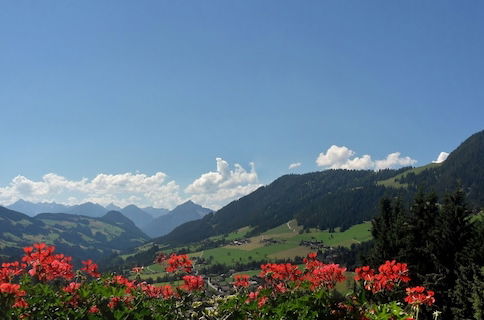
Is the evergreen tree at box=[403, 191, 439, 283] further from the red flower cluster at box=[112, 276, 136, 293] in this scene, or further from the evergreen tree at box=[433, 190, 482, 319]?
the red flower cluster at box=[112, 276, 136, 293]

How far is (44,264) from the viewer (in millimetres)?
7309

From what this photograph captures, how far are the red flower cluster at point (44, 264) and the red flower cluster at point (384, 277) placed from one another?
20.4 feet

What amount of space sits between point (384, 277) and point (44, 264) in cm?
687

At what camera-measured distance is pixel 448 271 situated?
3334 centimetres

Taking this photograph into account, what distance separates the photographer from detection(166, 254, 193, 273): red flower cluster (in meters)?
8.33

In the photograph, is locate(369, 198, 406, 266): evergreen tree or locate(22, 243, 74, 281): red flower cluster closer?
locate(22, 243, 74, 281): red flower cluster

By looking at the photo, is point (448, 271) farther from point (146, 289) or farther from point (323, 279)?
point (146, 289)

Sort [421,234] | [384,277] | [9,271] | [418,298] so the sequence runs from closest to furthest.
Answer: [9,271]
[418,298]
[384,277]
[421,234]

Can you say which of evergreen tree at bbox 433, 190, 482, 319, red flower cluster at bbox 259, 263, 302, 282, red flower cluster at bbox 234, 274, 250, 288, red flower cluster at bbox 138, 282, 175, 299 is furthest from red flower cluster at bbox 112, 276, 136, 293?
evergreen tree at bbox 433, 190, 482, 319

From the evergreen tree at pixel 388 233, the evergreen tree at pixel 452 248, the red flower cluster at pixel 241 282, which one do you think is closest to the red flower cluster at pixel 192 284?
the red flower cluster at pixel 241 282

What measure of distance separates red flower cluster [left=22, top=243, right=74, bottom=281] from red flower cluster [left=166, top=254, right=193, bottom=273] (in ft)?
6.85

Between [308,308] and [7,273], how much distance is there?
5160mm

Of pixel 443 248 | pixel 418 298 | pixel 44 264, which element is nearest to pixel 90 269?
pixel 44 264

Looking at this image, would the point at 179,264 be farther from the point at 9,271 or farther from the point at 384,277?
the point at 384,277
